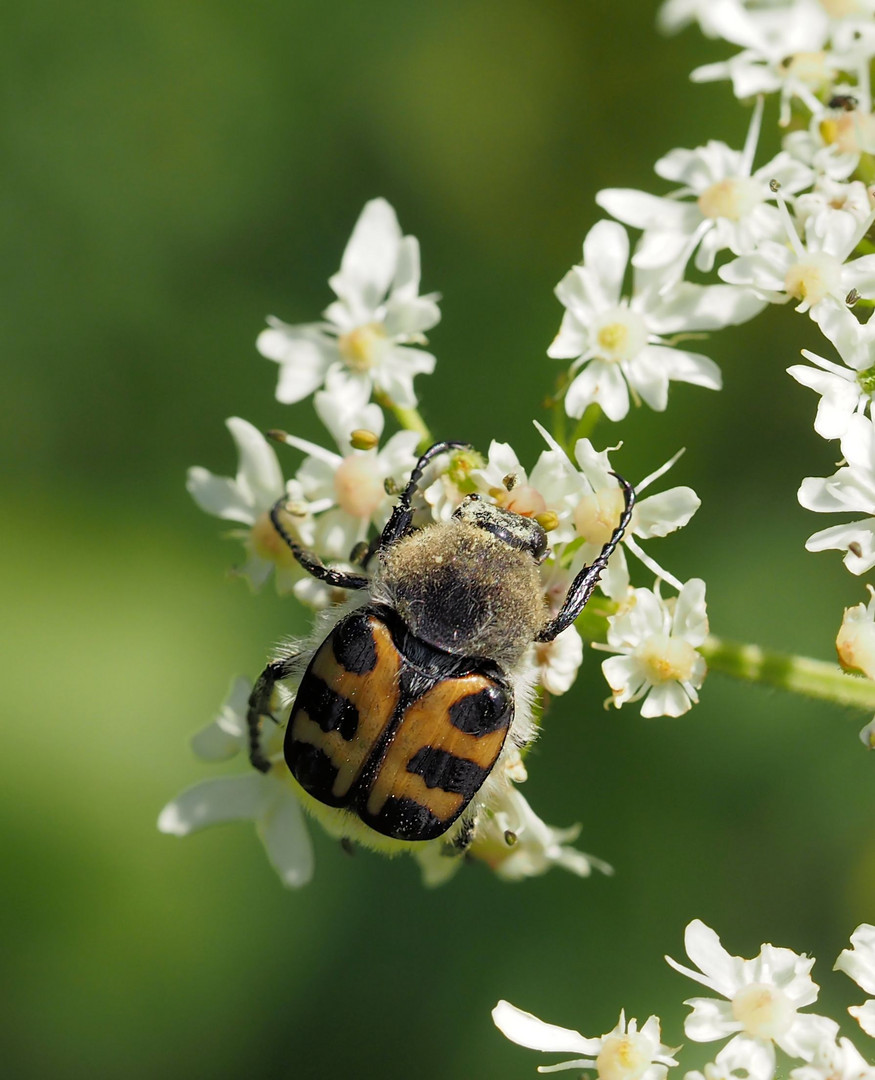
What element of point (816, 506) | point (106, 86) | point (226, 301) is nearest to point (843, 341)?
point (816, 506)

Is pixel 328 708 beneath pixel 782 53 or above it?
beneath

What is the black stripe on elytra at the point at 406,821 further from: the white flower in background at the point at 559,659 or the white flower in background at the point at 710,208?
the white flower in background at the point at 710,208

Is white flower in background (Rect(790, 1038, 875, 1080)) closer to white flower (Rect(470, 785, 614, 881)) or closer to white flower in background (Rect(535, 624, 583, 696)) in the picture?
white flower (Rect(470, 785, 614, 881))

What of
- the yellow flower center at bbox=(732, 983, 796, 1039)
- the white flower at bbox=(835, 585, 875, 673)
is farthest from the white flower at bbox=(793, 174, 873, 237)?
the yellow flower center at bbox=(732, 983, 796, 1039)

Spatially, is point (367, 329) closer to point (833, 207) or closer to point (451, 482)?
point (451, 482)

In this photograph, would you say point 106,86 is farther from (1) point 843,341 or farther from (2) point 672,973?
(2) point 672,973

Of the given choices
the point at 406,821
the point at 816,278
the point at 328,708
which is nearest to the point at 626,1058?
the point at 406,821
